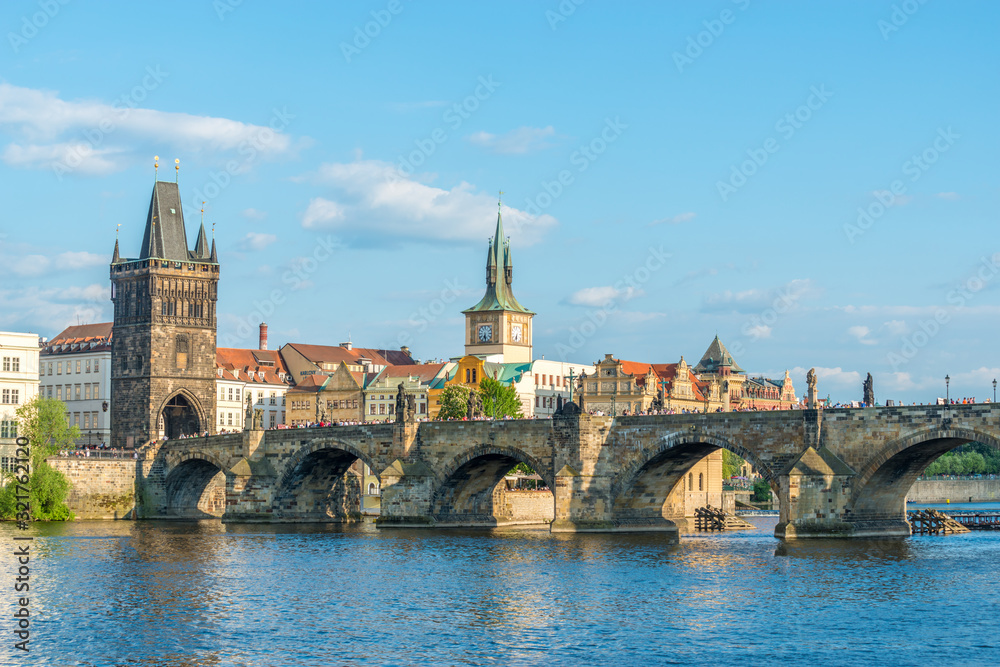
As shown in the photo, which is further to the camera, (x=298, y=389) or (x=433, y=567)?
(x=298, y=389)

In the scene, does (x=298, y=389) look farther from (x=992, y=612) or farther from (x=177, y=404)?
(x=992, y=612)

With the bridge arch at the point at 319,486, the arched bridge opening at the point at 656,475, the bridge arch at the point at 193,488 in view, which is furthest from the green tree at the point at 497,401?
the arched bridge opening at the point at 656,475

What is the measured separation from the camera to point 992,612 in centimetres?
5328

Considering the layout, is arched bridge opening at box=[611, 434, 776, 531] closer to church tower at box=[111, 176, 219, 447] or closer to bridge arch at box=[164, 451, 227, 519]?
bridge arch at box=[164, 451, 227, 519]

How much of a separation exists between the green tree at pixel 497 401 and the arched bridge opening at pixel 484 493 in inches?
851

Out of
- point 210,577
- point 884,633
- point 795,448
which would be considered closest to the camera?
point 884,633

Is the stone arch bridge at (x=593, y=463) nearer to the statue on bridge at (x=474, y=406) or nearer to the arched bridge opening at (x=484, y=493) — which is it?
Result: the arched bridge opening at (x=484, y=493)

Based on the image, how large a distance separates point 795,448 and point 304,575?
28.5 metres

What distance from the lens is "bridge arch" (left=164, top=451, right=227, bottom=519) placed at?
116125mm

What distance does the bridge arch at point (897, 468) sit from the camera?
2886 inches

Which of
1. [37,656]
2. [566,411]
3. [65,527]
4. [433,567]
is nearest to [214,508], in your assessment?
[65,527]

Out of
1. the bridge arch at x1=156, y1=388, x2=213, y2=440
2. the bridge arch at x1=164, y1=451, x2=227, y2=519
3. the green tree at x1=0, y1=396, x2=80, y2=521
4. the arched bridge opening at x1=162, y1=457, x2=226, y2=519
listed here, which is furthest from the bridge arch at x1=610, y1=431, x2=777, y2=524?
the bridge arch at x1=156, y1=388, x2=213, y2=440

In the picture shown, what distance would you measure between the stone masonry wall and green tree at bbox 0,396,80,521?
9.98 feet

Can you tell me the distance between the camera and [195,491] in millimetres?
119562
